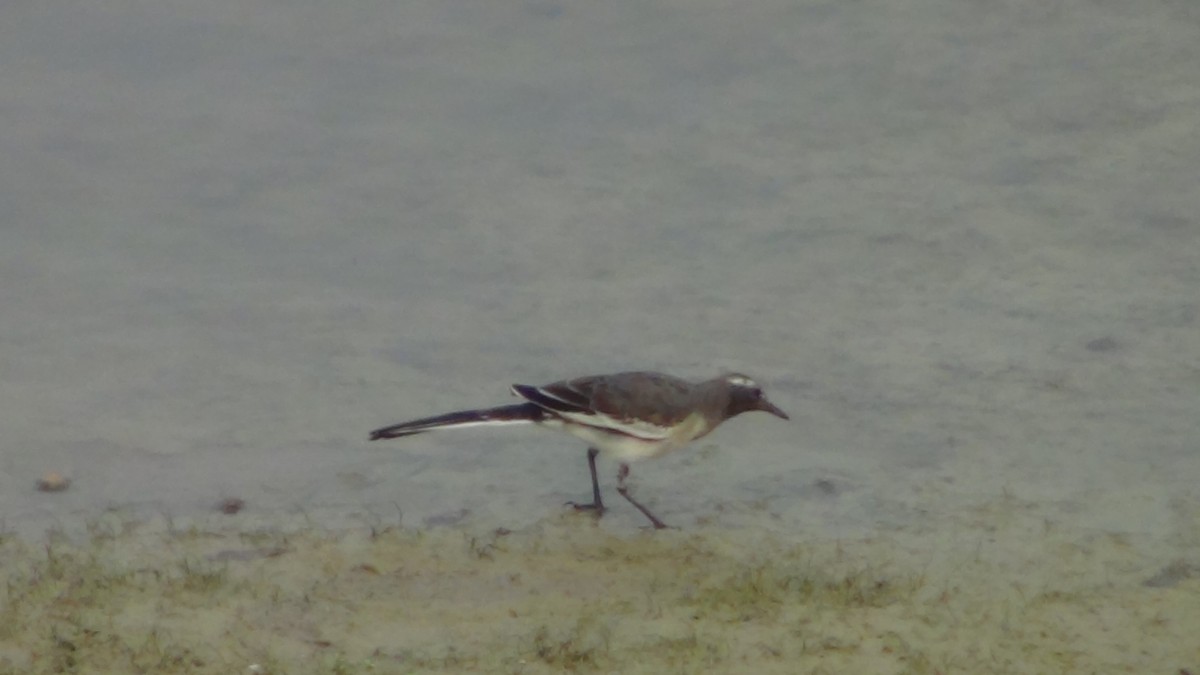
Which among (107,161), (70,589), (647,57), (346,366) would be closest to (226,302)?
(346,366)

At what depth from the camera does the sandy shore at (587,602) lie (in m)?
5.80

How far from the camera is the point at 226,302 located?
29.8 feet

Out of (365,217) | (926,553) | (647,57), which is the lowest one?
(926,553)

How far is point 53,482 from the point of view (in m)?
7.32

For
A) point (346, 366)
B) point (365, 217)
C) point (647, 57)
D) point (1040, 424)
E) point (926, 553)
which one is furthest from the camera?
point (647, 57)

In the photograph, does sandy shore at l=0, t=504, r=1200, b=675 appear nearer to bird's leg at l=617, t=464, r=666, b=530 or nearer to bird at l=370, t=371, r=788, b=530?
bird's leg at l=617, t=464, r=666, b=530

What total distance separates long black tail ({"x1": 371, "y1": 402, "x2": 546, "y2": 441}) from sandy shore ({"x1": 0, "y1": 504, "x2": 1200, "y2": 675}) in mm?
460

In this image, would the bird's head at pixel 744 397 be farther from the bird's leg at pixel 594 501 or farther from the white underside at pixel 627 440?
the bird's leg at pixel 594 501

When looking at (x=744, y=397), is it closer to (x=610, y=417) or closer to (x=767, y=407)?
(x=767, y=407)

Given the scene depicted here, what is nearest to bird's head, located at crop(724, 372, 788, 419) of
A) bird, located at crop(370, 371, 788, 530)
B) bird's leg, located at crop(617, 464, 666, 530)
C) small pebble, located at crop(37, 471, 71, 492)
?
bird, located at crop(370, 371, 788, 530)

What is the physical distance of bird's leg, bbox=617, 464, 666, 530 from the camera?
23.3 feet

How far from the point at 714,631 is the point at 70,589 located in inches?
86.7

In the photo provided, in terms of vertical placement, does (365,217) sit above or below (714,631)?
above

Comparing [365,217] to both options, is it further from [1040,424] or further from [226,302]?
[1040,424]
